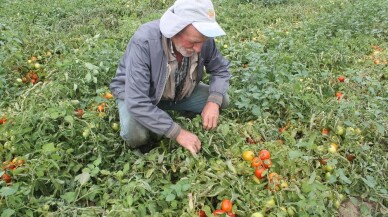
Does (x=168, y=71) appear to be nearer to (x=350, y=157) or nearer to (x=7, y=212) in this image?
(x=7, y=212)

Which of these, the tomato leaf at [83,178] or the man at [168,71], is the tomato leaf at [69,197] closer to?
the tomato leaf at [83,178]

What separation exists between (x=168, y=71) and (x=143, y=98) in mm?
262

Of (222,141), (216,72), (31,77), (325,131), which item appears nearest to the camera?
(222,141)

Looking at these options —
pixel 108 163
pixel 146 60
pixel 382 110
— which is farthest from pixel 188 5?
pixel 382 110

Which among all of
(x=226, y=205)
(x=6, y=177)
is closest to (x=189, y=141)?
(x=226, y=205)

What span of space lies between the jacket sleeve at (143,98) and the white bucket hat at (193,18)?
228mm

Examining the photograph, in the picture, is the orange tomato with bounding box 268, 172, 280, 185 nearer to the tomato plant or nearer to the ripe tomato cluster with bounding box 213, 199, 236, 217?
the tomato plant

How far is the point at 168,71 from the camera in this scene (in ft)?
8.02

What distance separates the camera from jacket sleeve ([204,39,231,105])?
106 inches

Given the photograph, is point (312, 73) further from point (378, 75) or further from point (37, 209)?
point (37, 209)

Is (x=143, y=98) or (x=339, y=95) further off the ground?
(x=143, y=98)

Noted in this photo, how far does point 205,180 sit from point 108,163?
30.3 inches

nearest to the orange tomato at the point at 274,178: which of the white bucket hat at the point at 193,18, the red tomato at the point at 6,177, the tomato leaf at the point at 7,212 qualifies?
the white bucket hat at the point at 193,18

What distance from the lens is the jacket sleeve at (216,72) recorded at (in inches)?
106
